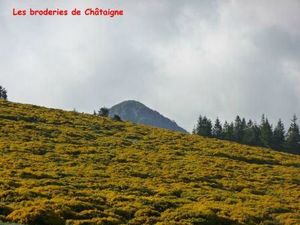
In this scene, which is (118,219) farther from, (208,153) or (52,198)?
(208,153)

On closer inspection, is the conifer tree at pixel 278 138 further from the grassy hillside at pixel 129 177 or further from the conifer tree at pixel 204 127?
the grassy hillside at pixel 129 177

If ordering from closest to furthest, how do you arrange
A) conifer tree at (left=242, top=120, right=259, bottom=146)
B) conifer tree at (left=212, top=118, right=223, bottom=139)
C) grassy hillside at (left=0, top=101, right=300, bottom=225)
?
grassy hillside at (left=0, top=101, right=300, bottom=225) → conifer tree at (left=242, top=120, right=259, bottom=146) → conifer tree at (left=212, top=118, right=223, bottom=139)

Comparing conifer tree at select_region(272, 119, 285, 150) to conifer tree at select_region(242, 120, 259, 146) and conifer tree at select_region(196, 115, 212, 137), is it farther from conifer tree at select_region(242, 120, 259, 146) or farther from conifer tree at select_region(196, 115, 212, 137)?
conifer tree at select_region(196, 115, 212, 137)

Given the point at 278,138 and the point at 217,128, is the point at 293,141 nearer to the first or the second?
the point at 278,138

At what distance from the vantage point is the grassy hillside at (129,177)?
3678cm

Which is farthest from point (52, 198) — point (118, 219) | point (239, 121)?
point (239, 121)

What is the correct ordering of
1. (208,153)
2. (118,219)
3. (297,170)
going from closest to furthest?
1. (118,219)
2. (297,170)
3. (208,153)

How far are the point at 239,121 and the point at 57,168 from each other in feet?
455

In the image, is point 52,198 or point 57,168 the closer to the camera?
point 52,198

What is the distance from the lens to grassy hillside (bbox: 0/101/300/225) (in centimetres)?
3678

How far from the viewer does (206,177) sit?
57344 mm

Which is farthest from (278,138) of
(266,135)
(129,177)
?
(129,177)

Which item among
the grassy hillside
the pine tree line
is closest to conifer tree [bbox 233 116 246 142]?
the pine tree line

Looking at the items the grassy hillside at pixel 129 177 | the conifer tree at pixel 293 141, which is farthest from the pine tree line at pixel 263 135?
the grassy hillside at pixel 129 177
